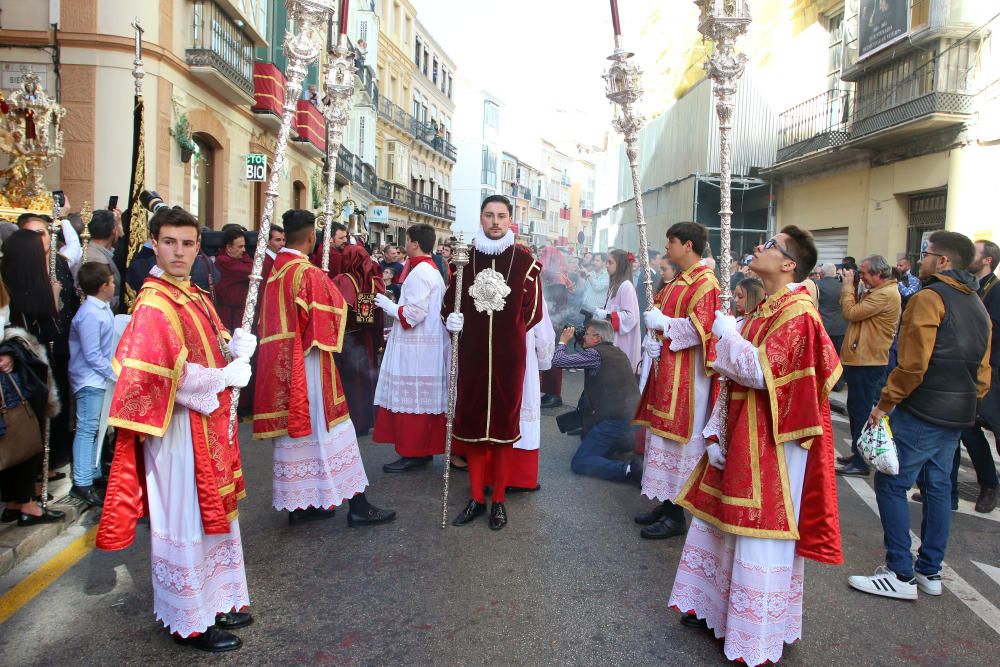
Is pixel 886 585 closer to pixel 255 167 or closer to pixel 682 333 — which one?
pixel 682 333

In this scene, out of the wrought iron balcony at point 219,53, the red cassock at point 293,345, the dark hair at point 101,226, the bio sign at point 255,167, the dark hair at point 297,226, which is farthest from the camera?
the wrought iron balcony at point 219,53

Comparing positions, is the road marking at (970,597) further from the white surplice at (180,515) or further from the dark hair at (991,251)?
the white surplice at (180,515)

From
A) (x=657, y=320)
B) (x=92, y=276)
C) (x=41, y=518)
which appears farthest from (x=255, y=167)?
(x=657, y=320)

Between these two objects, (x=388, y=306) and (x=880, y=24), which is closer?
(x=388, y=306)

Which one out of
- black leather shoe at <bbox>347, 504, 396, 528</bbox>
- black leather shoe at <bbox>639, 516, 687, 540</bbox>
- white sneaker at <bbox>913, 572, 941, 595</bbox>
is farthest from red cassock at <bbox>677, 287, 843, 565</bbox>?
black leather shoe at <bbox>347, 504, 396, 528</bbox>

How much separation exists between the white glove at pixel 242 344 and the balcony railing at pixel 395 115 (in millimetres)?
35554

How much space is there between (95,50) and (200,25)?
2.56 m

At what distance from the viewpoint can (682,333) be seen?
475cm

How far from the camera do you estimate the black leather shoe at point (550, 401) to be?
920cm

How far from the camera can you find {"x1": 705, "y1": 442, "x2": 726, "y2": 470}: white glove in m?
3.44

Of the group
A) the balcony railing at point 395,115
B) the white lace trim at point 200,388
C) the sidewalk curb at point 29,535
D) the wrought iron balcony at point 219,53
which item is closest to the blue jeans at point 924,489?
the white lace trim at point 200,388

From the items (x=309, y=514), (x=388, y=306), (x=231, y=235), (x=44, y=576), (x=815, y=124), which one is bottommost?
(x=44, y=576)

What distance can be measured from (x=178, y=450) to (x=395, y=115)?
125 ft

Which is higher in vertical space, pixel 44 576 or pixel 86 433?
pixel 86 433
